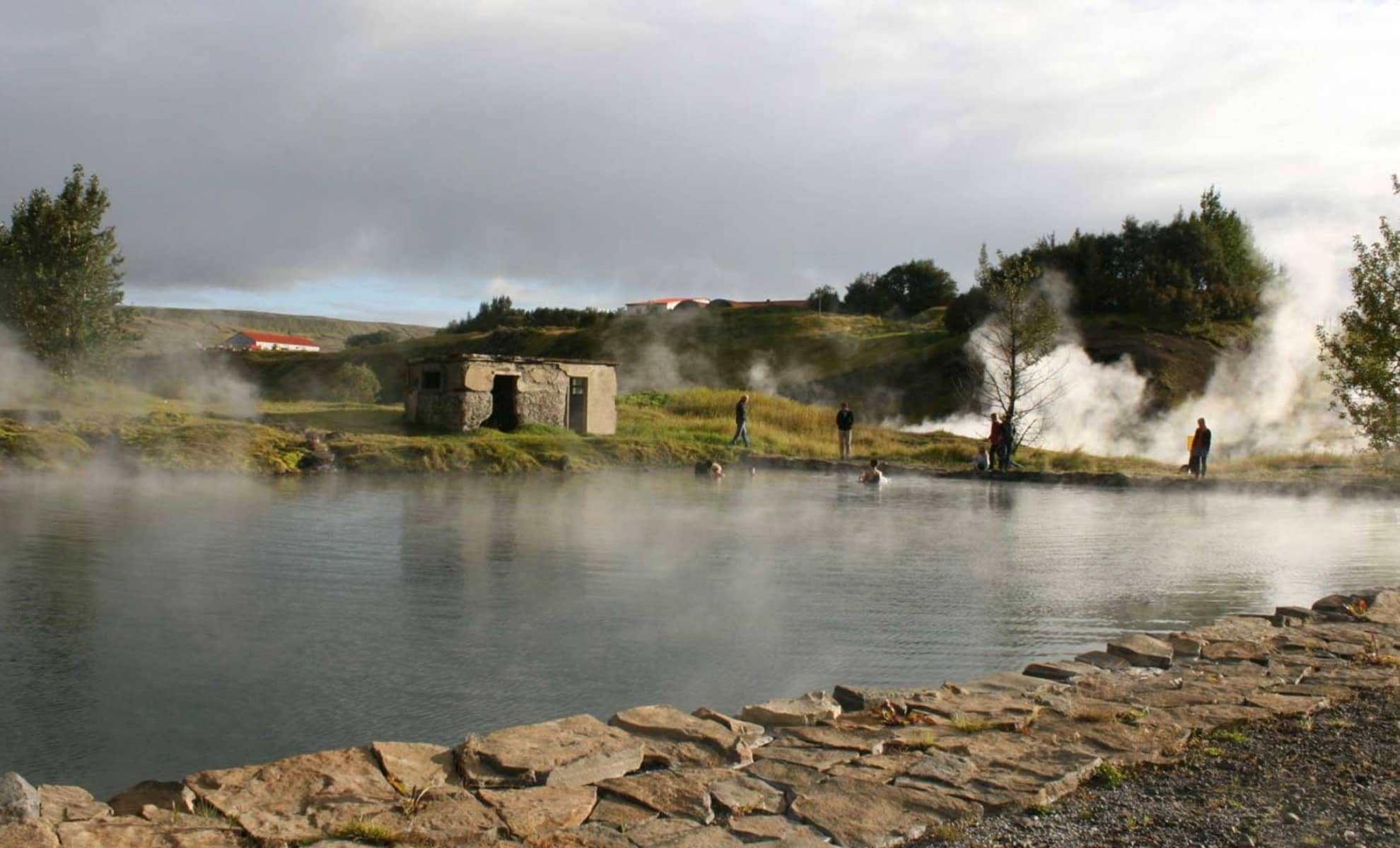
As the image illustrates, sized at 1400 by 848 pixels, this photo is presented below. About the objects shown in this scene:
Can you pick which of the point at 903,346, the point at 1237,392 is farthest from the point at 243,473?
the point at 903,346

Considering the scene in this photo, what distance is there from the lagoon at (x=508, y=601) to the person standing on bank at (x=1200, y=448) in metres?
6.42

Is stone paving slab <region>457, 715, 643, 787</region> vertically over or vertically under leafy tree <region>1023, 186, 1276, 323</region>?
under

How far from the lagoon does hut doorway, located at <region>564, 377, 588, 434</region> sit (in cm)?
1272

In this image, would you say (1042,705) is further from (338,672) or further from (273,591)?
(273,591)

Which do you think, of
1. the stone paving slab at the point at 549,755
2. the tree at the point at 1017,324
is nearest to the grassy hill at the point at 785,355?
the tree at the point at 1017,324

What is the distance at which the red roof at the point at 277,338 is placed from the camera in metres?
110

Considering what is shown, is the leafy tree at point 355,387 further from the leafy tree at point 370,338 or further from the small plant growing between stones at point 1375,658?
the leafy tree at point 370,338

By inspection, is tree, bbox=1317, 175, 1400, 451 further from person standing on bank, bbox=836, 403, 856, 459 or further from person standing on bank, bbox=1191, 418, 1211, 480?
person standing on bank, bbox=836, 403, 856, 459

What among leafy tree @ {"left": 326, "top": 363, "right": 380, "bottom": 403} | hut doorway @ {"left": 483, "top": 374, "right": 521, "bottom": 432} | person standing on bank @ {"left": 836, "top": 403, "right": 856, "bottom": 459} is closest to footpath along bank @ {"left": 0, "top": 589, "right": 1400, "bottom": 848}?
person standing on bank @ {"left": 836, "top": 403, "right": 856, "bottom": 459}

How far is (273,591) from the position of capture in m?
9.86

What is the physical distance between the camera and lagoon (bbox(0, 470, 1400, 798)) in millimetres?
6543

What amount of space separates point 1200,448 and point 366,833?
2433 cm

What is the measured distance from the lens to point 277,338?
114125 mm

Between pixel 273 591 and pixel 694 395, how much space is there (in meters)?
29.8
